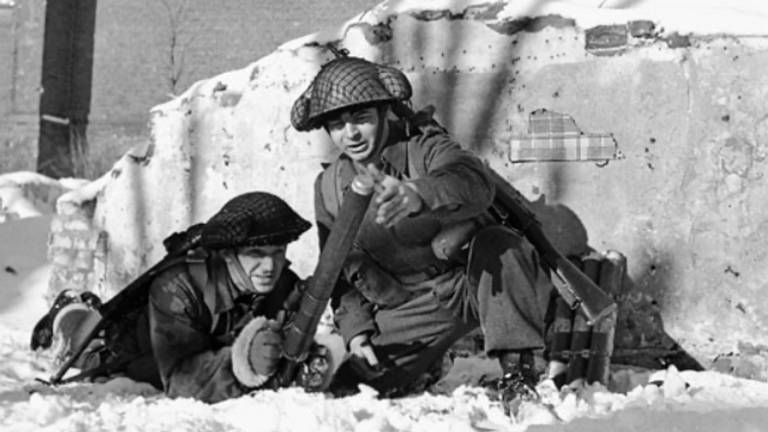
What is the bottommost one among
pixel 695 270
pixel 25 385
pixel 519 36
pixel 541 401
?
pixel 25 385

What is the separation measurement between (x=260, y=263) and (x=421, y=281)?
46 centimetres

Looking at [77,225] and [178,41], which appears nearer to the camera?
[77,225]

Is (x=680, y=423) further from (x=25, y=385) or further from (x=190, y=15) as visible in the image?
(x=190, y=15)

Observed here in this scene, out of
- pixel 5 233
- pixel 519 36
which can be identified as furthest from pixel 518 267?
pixel 5 233

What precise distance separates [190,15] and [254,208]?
1144 cm

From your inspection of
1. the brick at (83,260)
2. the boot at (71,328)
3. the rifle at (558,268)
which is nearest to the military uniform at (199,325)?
the boot at (71,328)

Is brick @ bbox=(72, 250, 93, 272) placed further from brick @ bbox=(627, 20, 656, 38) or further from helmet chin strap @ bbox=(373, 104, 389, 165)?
brick @ bbox=(627, 20, 656, 38)

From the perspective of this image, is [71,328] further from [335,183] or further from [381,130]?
[381,130]

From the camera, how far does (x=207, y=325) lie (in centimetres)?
267

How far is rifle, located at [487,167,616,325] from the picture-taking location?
2.58 metres

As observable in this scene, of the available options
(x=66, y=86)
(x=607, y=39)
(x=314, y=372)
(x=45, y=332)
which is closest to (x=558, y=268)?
(x=314, y=372)

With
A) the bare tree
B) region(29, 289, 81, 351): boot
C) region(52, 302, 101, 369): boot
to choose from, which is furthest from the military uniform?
the bare tree

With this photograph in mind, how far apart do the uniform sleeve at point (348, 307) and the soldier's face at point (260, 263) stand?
0.14 m

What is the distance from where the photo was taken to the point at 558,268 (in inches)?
103
